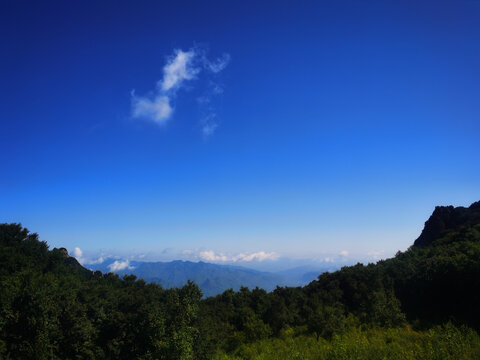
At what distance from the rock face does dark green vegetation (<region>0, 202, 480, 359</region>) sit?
57.5 meters

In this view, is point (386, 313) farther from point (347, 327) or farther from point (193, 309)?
point (193, 309)

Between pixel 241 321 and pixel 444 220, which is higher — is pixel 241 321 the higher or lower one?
the lower one

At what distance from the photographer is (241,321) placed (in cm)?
6838

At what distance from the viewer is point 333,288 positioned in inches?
3270

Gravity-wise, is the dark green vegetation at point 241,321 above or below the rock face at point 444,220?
below

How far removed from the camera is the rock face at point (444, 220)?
410 feet

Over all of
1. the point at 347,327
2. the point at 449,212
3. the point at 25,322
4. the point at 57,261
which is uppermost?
the point at 449,212

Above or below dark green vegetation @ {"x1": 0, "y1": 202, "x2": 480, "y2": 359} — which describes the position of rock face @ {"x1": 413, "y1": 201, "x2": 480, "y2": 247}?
above

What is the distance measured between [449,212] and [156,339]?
15510 centimetres

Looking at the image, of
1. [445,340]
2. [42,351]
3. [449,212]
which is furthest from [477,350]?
[449,212]

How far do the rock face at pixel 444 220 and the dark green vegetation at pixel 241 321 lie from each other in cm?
5751

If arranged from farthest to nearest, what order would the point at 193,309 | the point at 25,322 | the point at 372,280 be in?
the point at 372,280
the point at 25,322
the point at 193,309

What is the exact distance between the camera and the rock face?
410ft

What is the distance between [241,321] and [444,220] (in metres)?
126
